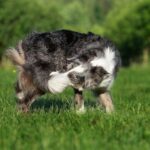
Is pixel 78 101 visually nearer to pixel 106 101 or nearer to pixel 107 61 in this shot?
pixel 106 101

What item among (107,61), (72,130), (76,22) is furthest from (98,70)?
(76,22)

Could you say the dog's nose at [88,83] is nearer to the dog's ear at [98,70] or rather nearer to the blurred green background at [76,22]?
the dog's ear at [98,70]

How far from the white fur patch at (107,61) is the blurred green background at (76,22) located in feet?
68.1

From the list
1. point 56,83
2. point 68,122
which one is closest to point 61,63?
point 56,83

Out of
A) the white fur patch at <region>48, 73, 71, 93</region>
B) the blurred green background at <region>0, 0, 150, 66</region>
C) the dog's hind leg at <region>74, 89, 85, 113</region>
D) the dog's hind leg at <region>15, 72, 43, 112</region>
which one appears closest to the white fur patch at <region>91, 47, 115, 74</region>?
the white fur patch at <region>48, 73, 71, 93</region>

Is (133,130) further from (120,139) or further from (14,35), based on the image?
(14,35)

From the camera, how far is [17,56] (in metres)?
7.62

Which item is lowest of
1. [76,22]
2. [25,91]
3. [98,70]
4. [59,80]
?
[25,91]

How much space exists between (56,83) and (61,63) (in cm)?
36

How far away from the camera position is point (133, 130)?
6305 millimetres

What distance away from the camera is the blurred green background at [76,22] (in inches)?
1858

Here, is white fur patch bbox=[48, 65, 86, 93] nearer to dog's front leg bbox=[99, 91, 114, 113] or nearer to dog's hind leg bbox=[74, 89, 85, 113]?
dog's hind leg bbox=[74, 89, 85, 113]

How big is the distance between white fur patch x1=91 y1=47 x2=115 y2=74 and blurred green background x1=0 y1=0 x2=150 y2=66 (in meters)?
20.7

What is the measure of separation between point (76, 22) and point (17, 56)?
79.2 metres
